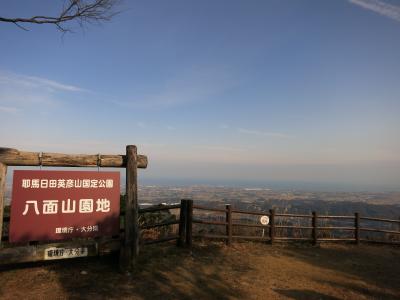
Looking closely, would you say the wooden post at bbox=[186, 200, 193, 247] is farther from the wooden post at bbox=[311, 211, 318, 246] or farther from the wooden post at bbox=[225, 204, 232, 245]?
the wooden post at bbox=[311, 211, 318, 246]

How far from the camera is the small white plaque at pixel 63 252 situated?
553 centimetres

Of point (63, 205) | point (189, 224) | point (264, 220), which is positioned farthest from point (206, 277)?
point (264, 220)

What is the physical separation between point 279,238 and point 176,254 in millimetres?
4191

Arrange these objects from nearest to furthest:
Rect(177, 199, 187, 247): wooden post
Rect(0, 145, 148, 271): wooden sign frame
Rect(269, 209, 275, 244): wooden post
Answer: Rect(0, 145, 148, 271): wooden sign frame → Rect(177, 199, 187, 247): wooden post → Rect(269, 209, 275, 244): wooden post

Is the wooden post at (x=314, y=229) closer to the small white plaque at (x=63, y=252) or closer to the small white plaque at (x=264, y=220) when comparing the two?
the small white plaque at (x=264, y=220)

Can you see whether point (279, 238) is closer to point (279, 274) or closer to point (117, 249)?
point (279, 274)

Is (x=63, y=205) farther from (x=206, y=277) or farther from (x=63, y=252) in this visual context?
(x=206, y=277)

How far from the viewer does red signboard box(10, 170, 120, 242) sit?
5480 mm

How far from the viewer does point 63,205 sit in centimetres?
579

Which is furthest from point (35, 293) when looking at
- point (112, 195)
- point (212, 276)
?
point (212, 276)

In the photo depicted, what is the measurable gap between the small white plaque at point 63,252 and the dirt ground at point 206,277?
16.2 inches

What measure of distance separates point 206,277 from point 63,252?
2.61 meters

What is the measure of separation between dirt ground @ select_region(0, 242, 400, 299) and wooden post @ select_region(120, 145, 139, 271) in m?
0.28

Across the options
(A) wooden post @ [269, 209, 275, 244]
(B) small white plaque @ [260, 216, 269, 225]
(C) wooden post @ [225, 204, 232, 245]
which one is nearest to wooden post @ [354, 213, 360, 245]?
(A) wooden post @ [269, 209, 275, 244]
